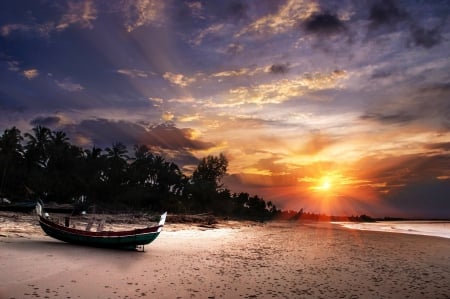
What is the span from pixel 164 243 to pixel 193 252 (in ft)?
13.7

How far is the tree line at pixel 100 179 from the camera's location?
214 feet

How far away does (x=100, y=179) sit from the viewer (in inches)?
3078

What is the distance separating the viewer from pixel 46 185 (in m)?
64.8

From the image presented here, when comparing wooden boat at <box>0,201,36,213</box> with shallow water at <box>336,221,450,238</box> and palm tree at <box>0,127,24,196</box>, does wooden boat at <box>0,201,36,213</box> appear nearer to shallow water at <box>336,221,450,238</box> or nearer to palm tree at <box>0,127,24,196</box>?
palm tree at <box>0,127,24,196</box>

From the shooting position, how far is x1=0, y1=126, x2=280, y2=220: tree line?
6538 centimetres

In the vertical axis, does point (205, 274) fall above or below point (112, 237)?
below

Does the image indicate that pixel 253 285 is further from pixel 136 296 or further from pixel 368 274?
pixel 368 274

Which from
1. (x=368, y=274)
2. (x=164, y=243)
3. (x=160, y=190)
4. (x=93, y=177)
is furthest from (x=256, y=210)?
(x=368, y=274)

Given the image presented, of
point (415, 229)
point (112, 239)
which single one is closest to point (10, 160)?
point (112, 239)

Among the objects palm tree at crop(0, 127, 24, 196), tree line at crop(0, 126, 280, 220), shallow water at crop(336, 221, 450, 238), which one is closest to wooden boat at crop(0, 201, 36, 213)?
tree line at crop(0, 126, 280, 220)

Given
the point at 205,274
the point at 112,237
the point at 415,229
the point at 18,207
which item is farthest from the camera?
the point at 415,229

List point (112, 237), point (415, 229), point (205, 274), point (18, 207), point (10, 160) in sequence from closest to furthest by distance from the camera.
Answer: point (205, 274)
point (112, 237)
point (18, 207)
point (415, 229)
point (10, 160)

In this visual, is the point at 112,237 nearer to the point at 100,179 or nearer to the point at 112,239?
the point at 112,239

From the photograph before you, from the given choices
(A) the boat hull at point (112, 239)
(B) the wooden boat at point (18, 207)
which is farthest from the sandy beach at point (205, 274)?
(B) the wooden boat at point (18, 207)
